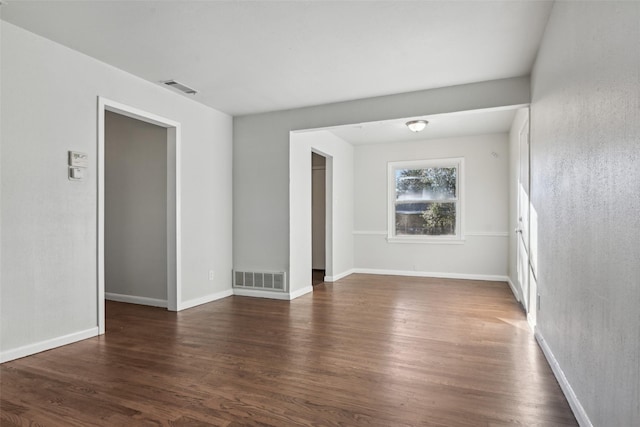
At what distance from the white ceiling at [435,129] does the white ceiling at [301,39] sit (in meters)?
1.50

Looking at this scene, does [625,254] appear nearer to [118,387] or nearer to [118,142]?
[118,387]

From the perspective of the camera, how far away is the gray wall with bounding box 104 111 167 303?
15.9 ft

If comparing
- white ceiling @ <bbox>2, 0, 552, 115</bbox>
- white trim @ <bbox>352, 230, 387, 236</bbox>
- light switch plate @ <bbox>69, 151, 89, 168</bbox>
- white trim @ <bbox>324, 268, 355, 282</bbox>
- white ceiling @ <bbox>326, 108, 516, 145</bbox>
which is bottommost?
white trim @ <bbox>324, 268, 355, 282</bbox>

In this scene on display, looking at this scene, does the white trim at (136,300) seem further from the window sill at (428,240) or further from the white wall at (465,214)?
the window sill at (428,240)

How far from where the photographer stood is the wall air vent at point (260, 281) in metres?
5.26

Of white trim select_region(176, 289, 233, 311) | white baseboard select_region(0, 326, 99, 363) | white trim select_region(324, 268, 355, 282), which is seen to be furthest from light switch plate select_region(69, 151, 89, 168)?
white trim select_region(324, 268, 355, 282)

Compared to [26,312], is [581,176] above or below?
above

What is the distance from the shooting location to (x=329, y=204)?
668cm

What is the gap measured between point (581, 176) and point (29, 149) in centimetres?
386

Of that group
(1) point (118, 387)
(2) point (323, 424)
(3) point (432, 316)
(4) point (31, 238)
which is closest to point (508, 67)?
(3) point (432, 316)

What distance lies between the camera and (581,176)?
6.63 feet

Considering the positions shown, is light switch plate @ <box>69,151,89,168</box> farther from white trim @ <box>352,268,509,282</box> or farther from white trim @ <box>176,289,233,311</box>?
white trim @ <box>352,268,509,282</box>

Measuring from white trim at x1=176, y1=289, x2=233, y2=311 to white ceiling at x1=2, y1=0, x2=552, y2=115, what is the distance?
2.56m

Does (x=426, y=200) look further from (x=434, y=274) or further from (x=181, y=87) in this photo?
(x=181, y=87)
